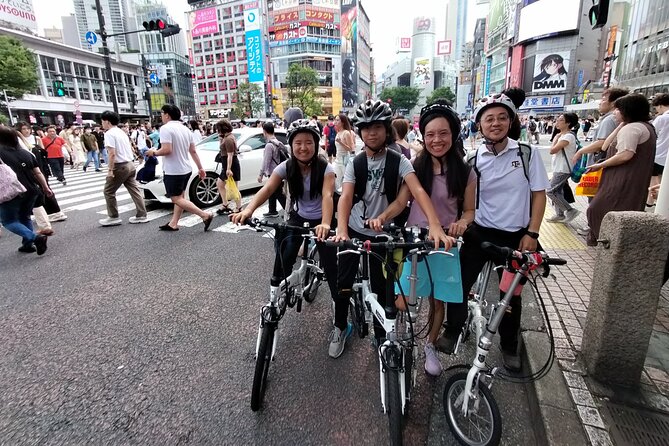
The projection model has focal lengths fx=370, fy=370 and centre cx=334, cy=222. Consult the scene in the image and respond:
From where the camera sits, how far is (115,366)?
9.96 feet

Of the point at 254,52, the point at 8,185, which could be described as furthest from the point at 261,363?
the point at 254,52

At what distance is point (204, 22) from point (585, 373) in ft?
369

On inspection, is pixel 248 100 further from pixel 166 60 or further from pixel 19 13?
pixel 166 60

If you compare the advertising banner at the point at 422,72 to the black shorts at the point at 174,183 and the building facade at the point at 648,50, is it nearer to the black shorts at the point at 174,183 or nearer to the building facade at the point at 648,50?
the building facade at the point at 648,50

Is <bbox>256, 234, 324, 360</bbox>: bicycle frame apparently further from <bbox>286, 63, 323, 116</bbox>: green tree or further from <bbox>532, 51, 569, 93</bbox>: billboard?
<bbox>532, 51, 569, 93</bbox>: billboard

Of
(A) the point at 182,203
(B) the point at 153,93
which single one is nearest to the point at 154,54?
(B) the point at 153,93

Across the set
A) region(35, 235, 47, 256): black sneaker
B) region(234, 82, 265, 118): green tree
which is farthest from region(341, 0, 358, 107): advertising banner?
region(35, 235, 47, 256): black sneaker

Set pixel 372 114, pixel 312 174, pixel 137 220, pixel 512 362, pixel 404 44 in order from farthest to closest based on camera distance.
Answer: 1. pixel 404 44
2. pixel 137 220
3. pixel 312 174
4. pixel 512 362
5. pixel 372 114

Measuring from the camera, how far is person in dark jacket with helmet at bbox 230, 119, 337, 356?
2.77m

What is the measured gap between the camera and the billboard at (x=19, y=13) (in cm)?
4109

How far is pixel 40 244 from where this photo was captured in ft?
18.5

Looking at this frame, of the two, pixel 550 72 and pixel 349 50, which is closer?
pixel 550 72

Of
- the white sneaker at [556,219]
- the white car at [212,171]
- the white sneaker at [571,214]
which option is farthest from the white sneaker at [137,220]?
the white sneaker at [571,214]

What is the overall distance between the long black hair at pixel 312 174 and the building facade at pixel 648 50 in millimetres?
41304
